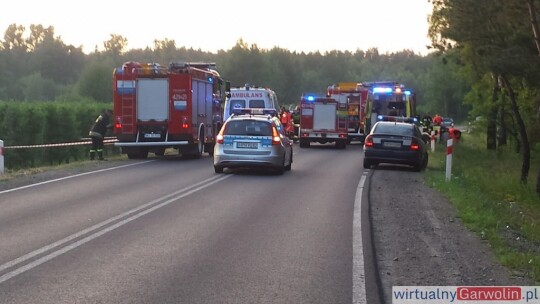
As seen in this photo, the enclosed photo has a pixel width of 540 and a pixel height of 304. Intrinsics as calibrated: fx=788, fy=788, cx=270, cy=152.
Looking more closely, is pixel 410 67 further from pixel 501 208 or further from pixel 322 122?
pixel 501 208

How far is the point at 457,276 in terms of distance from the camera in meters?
8.14

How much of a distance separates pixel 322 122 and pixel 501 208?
919 inches

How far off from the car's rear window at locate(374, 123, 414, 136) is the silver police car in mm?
4077

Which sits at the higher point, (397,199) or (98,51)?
(98,51)

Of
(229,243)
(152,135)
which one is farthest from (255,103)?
(229,243)

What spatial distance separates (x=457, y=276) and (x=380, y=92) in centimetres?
3264

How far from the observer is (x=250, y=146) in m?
20.5

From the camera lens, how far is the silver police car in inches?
805

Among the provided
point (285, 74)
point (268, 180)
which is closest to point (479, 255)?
point (268, 180)

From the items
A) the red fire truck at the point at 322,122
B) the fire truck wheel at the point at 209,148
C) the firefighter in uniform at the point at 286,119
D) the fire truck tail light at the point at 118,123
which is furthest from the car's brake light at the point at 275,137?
the red fire truck at the point at 322,122

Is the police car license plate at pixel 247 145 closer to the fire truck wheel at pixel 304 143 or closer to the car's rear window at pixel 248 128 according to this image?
the car's rear window at pixel 248 128

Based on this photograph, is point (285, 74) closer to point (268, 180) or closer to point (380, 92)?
point (380, 92)

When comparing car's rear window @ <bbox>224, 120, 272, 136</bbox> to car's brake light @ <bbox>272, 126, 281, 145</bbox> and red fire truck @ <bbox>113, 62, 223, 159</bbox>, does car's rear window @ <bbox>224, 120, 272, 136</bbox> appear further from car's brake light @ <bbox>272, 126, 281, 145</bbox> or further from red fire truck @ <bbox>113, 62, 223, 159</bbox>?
red fire truck @ <bbox>113, 62, 223, 159</bbox>

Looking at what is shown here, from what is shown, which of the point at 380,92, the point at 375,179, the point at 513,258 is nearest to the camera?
the point at 513,258
